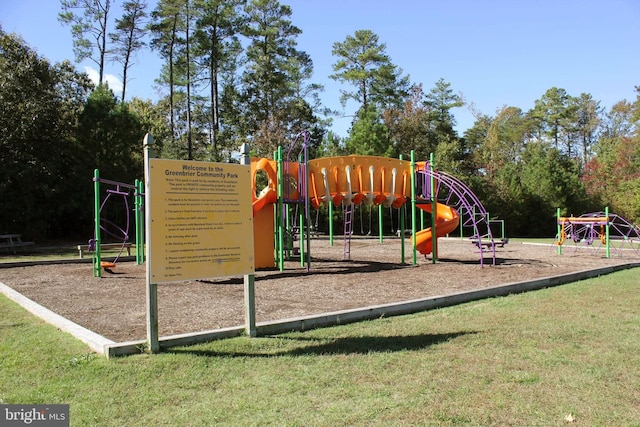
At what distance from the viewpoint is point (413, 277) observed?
11.5 meters

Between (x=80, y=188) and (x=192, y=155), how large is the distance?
10.9 metres

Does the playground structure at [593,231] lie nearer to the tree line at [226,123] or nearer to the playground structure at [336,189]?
the playground structure at [336,189]

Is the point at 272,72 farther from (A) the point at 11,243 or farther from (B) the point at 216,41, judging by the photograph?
(A) the point at 11,243

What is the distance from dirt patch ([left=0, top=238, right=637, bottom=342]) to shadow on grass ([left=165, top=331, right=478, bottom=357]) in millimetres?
1199

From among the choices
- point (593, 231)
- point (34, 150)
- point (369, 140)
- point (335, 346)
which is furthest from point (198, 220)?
point (369, 140)

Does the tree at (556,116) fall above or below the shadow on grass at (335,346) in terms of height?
above

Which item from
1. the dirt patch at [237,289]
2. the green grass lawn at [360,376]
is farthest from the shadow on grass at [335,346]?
the dirt patch at [237,289]

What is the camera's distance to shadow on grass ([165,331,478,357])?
5.12 m

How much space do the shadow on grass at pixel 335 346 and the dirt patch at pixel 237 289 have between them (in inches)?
47.2

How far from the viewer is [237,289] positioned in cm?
1006

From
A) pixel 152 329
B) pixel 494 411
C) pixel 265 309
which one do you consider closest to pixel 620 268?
pixel 265 309

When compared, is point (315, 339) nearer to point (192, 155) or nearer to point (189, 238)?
point (189, 238)

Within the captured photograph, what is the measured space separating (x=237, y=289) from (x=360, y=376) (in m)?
6.10

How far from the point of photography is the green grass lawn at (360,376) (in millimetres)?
3527
